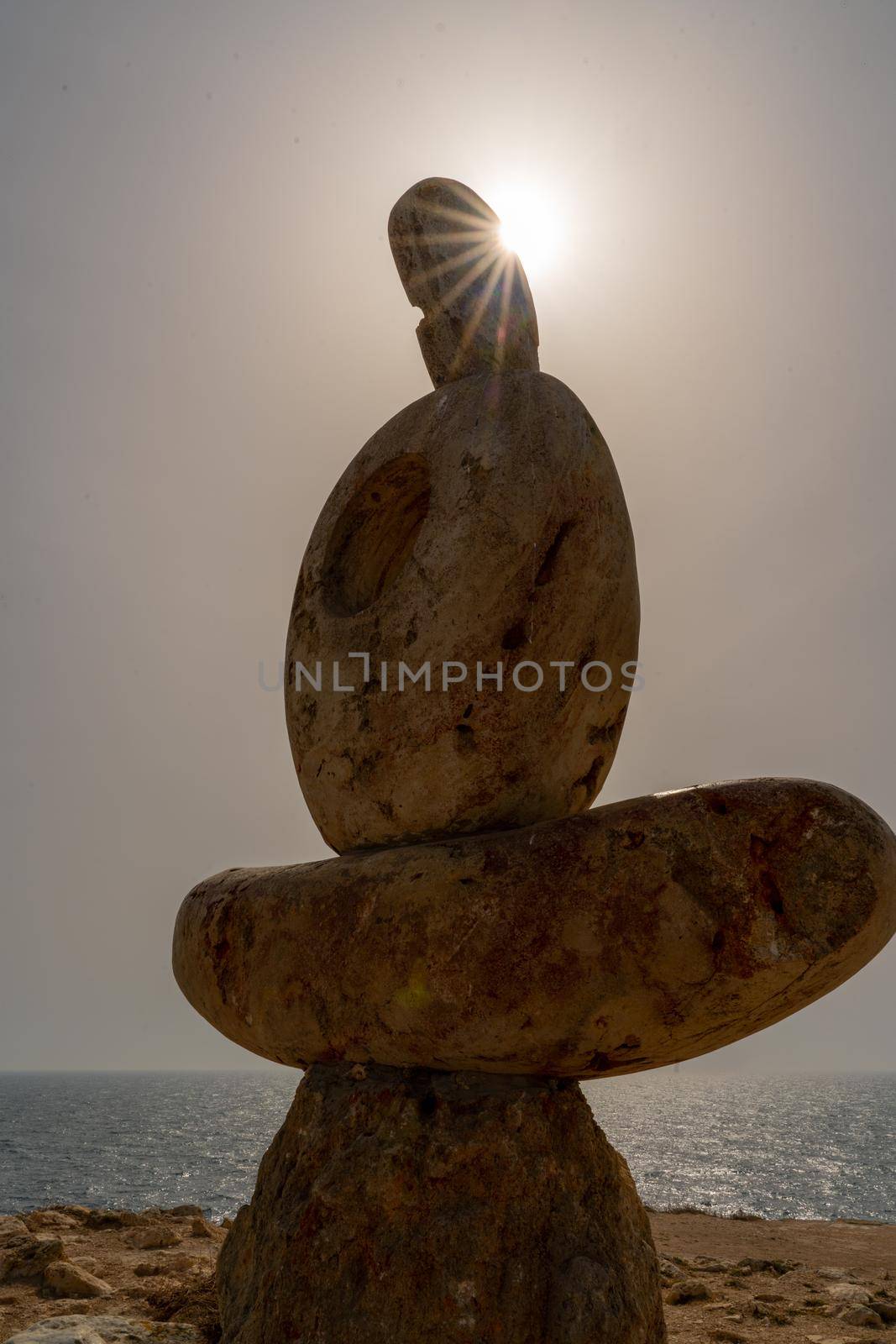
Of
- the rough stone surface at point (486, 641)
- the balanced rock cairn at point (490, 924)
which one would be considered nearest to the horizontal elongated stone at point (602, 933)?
the balanced rock cairn at point (490, 924)

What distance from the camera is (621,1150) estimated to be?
2015 inches

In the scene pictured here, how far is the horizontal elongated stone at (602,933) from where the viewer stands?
3.27m

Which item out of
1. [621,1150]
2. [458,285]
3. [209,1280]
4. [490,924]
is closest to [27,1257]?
[209,1280]

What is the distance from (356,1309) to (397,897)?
1381 mm

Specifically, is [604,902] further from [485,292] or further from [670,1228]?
[670,1228]

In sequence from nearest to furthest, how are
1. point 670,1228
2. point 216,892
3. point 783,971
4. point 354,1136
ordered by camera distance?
point 783,971
point 354,1136
point 216,892
point 670,1228

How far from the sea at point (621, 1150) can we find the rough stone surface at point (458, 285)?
43.5 ft

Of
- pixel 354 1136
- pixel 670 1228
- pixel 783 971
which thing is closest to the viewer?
pixel 783 971

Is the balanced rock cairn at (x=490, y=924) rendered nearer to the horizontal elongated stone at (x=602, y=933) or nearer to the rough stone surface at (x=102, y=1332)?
the horizontal elongated stone at (x=602, y=933)

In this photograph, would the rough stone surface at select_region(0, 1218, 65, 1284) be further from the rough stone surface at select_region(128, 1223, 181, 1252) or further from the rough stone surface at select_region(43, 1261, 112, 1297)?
the rough stone surface at select_region(128, 1223, 181, 1252)

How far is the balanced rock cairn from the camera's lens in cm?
331

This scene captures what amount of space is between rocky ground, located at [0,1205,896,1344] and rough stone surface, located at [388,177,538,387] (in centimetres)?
513

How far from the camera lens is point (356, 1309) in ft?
11.1

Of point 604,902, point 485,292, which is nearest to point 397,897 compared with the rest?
point 604,902
